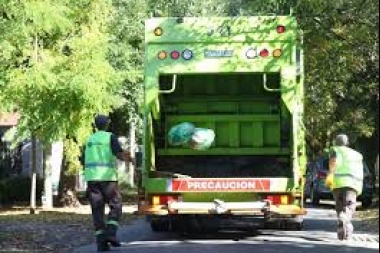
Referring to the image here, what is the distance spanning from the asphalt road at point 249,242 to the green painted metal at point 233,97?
74cm

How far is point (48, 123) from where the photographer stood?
58.6ft

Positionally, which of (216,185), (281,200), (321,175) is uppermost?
(321,175)

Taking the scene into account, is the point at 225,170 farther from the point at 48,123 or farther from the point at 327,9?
the point at 48,123

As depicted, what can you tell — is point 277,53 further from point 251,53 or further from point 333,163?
point 333,163

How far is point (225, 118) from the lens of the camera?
12.8 meters

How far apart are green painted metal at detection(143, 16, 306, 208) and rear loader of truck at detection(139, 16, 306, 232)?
14 millimetres

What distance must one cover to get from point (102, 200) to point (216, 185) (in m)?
1.71

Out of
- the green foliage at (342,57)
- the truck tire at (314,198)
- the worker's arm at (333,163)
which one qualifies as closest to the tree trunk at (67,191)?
the truck tire at (314,198)

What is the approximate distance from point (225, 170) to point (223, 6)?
9.49 m

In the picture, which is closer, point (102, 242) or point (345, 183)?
point (102, 242)

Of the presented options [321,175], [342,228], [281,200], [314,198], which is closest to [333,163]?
[342,228]

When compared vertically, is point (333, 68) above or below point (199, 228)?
above

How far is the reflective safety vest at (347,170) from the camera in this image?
40.9 ft

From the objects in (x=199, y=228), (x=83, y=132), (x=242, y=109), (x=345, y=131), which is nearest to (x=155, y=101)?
(x=242, y=109)
